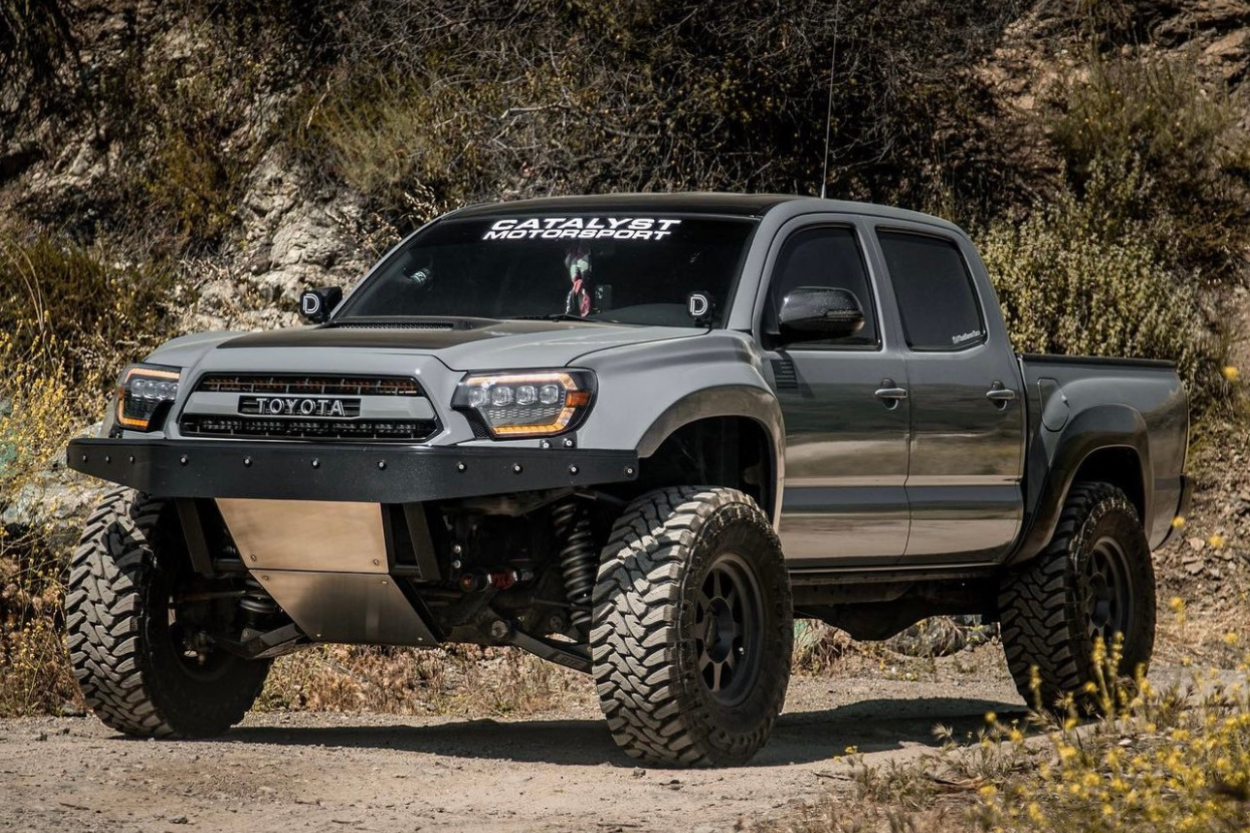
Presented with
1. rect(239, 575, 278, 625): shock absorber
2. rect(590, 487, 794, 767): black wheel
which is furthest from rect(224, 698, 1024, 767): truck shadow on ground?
rect(239, 575, 278, 625): shock absorber

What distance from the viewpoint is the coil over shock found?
6.05 m

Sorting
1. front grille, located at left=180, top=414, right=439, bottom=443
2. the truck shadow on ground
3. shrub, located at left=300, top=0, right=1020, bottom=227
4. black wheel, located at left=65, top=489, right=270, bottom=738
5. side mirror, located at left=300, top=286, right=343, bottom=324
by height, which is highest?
shrub, located at left=300, top=0, right=1020, bottom=227

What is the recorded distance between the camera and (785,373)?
6656 millimetres

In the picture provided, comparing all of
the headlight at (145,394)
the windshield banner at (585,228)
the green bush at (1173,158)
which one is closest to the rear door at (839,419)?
the windshield banner at (585,228)

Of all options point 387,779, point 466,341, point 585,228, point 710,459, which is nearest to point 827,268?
point 585,228

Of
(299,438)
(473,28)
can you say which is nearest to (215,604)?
(299,438)

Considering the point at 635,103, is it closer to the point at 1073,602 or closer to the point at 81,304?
the point at 81,304

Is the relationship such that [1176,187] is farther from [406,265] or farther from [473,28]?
[406,265]

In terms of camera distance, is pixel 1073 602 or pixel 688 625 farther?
pixel 1073 602

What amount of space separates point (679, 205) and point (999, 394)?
1.61 m

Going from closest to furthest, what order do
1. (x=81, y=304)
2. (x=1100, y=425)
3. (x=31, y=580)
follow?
(x=1100, y=425) → (x=31, y=580) → (x=81, y=304)

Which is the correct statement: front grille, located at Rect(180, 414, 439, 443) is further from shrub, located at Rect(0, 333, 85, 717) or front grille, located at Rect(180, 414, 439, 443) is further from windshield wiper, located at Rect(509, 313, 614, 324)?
shrub, located at Rect(0, 333, 85, 717)

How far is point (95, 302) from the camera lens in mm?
14203

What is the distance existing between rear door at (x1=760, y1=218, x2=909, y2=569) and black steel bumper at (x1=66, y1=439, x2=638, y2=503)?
1226 mm
